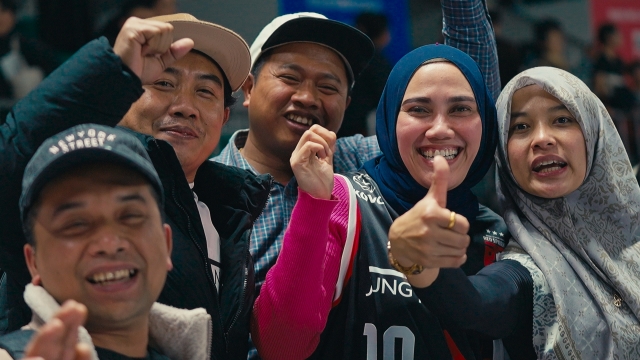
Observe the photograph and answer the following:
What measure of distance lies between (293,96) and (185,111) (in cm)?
56

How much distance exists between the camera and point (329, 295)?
2324 millimetres

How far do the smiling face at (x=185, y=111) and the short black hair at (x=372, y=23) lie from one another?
3.27m

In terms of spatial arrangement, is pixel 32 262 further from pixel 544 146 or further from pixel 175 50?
pixel 544 146

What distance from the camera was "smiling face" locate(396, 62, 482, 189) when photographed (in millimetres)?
2516

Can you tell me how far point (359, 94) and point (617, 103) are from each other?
4449 millimetres

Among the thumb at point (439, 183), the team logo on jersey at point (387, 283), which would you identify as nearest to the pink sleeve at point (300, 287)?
the team logo on jersey at point (387, 283)

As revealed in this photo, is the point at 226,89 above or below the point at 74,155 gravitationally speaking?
above

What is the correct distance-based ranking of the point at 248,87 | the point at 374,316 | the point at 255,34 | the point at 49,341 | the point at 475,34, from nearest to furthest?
the point at 49,341, the point at 374,316, the point at 475,34, the point at 248,87, the point at 255,34

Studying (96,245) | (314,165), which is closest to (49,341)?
(96,245)

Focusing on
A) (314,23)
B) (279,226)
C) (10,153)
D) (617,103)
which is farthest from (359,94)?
(617,103)

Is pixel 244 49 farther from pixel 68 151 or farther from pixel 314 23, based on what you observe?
pixel 68 151

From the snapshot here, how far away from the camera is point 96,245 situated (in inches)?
67.4

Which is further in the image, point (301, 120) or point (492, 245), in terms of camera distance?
point (301, 120)

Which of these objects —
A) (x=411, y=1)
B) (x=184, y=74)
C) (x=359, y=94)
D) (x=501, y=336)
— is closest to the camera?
(x=501, y=336)
